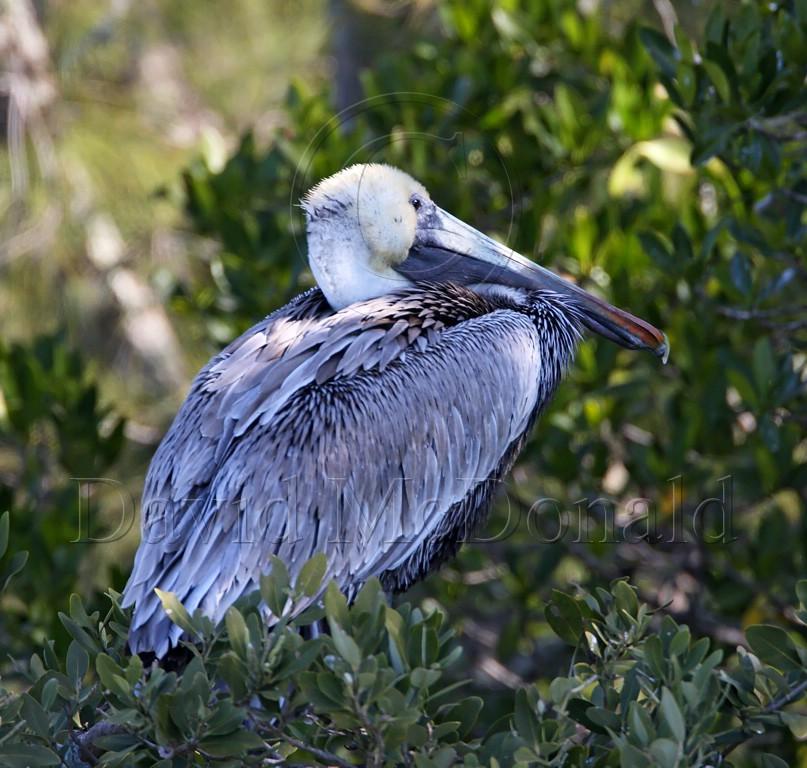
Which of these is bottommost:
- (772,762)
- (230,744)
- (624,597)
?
(772,762)

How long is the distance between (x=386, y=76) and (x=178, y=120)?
410cm

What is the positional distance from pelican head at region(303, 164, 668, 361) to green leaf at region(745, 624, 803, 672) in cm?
127

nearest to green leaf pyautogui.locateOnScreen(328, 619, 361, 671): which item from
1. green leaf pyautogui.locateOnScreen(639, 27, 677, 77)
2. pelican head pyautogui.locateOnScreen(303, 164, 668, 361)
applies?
pelican head pyautogui.locateOnScreen(303, 164, 668, 361)

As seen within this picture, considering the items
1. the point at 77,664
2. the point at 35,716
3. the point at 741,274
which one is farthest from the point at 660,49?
the point at 35,716

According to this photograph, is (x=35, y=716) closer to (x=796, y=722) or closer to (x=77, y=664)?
(x=77, y=664)

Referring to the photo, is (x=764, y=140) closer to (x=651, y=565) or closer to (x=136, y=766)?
(x=651, y=565)

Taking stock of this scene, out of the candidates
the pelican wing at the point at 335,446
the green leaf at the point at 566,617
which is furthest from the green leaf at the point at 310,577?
the pelican wing at the point at 335,446

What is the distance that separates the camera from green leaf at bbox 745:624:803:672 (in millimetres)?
2770

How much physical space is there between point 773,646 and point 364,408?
4.68 ft

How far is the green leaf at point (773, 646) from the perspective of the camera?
2770mm

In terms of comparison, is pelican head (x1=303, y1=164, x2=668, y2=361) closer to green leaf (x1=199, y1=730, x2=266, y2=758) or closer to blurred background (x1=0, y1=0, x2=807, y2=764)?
blurred background (x1=0, y1=0, x2=807, y2=764)

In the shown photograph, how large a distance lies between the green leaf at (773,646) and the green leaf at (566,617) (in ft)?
1.34

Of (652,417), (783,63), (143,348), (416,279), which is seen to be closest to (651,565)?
(652,417)

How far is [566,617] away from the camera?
2938 millimetres
